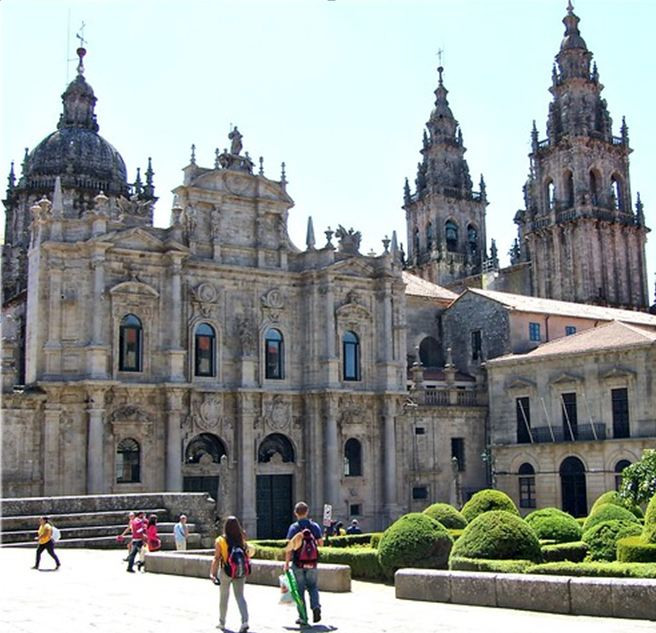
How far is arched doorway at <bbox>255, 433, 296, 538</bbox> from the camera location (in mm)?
42094

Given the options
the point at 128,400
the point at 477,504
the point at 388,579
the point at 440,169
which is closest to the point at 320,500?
the point at 128,400

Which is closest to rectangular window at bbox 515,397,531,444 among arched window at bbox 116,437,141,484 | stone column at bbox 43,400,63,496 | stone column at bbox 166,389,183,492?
stone column at bbox 166,389,183,492

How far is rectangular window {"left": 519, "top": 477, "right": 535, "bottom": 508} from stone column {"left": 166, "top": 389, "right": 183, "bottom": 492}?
57.6ft

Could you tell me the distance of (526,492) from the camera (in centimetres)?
4734

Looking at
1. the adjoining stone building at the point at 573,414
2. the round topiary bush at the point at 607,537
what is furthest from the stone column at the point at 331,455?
the round topiary bush at the point at 607,537

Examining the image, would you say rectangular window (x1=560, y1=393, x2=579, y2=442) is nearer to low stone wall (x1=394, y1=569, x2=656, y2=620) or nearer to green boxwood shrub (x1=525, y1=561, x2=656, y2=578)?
green boxwood shrub (x1=525, y1=561, x2=656, y2=578)

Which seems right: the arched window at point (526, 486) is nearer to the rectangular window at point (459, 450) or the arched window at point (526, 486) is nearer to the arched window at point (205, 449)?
the rectangular window at point (459, 450)

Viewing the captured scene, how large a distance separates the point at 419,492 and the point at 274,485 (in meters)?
8.54

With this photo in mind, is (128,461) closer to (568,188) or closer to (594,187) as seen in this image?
(568,188)

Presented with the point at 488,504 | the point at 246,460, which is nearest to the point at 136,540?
the point at 488,504

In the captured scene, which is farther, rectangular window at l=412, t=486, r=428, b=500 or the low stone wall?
rectangular window at l=412, t=486, r=428, b=500

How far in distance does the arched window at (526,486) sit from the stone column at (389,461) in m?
6.95

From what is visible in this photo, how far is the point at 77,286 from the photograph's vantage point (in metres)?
38.5

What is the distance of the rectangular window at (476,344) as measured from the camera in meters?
52.3
